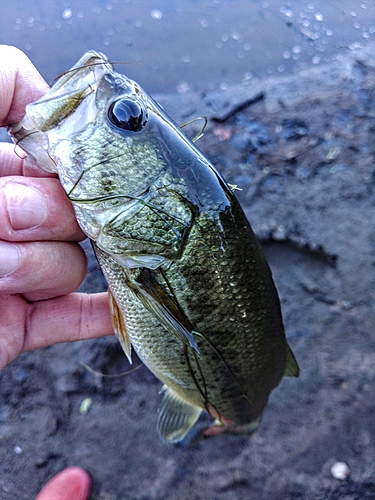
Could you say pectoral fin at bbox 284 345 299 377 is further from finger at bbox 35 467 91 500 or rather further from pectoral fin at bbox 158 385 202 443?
finger at bbox 35 467 91 500

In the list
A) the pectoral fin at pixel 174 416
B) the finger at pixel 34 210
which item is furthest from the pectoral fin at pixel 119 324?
the pectoral fin at pixel 174 416

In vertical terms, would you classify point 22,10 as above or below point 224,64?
above

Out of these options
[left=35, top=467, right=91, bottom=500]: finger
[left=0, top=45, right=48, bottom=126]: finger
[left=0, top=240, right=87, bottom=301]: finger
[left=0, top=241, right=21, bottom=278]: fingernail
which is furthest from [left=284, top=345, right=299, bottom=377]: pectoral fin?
[left=0, top=45, right=48, bottom=126]: finger

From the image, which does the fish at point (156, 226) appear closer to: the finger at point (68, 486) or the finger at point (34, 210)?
the finger at point (34, 210)

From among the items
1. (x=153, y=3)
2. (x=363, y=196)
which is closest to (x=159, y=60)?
(x=153, y=3)

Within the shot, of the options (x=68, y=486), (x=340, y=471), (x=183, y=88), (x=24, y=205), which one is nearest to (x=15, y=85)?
(x=24, y=205)

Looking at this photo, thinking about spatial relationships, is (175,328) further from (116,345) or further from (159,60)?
(159,60)
